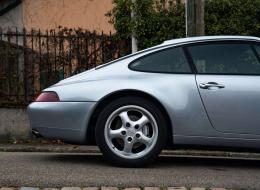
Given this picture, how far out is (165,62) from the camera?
661 cm

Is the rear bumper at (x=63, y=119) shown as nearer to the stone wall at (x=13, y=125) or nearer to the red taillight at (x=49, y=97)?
the red taillight at (x=49, y=97)

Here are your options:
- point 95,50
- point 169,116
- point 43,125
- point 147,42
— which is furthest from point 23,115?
point 169,116

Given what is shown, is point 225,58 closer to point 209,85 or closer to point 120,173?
point 209,85

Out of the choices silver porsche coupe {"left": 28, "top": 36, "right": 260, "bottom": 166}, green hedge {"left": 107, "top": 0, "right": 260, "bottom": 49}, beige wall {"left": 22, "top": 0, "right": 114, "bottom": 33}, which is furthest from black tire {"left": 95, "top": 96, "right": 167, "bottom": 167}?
beige wall {"left": 22, "top": 0, "right": 114, "bottom": 33}

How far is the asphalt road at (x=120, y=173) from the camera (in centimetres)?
563

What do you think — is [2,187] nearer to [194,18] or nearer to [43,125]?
[43,125]

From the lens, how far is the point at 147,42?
1100 cm

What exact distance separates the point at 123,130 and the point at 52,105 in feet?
2.66

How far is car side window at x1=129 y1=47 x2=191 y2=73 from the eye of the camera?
21.5 ft

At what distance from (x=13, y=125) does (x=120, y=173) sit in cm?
431

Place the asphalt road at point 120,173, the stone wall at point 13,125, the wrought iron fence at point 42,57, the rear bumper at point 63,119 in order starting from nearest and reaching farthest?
the asphalt road at point 120,173, the rear bumper at point 63,119, the stone wall at point 13,125, the wrought iron fence at point 42,57

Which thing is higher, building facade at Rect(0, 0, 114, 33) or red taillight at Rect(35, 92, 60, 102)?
building facade at Rect(0, 0, 114, 33)

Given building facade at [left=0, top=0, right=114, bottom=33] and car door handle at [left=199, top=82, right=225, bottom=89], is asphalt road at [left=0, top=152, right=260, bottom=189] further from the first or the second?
building facade at [left=0, top=0, right=114, bottom=33]

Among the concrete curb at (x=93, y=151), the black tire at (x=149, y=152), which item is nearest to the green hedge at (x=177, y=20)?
the concrete curb at (x=93, y=151)
